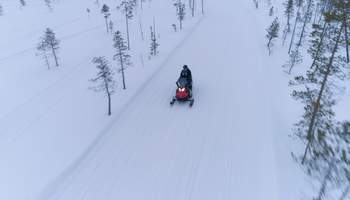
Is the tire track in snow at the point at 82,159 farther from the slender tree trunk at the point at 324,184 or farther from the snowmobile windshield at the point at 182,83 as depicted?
the slender tree trunk at the point at 324,184

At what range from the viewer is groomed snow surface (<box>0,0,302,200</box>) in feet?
53.7

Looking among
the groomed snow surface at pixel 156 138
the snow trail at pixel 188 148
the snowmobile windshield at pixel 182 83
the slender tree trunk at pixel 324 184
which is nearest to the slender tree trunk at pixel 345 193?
the slender tree trunk at pixel 324 184

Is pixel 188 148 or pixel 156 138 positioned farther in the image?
pixel 156 138

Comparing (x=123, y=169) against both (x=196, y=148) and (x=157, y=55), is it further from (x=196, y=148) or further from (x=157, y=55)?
(x=157, y=55)

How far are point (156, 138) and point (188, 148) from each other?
111 inches

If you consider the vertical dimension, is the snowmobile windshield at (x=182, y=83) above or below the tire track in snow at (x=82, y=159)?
above

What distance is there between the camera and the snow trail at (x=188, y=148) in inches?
636

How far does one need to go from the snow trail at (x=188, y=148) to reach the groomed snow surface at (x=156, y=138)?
72mm

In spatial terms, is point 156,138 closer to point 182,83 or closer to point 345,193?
point 182,83

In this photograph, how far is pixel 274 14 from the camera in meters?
69.7

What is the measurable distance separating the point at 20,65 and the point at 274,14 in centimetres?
6001

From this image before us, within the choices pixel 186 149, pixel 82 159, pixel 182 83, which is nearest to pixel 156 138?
pixel 186 149

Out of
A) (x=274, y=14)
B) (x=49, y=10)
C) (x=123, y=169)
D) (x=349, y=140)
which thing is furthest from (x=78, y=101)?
(x=274, y=14)

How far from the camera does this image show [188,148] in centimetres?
1969
